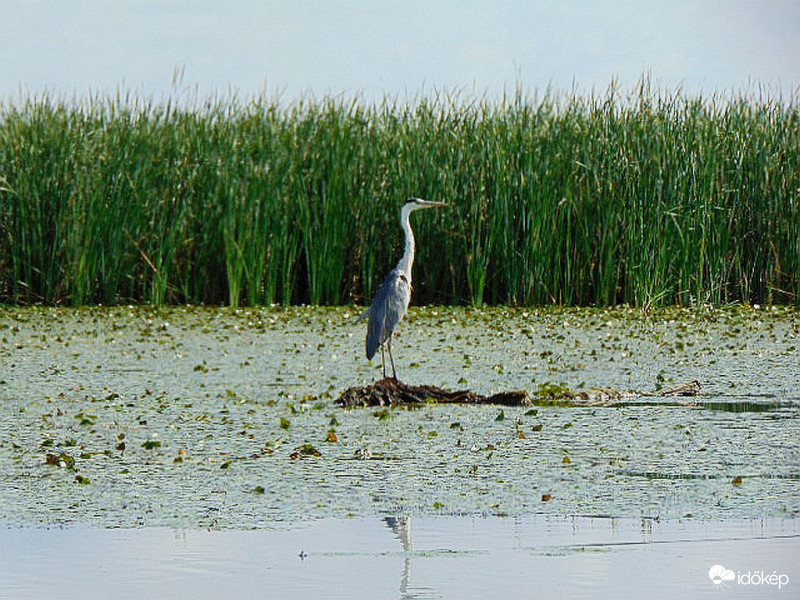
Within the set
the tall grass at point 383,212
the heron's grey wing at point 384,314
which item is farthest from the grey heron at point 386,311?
the tall grass at point 383,212

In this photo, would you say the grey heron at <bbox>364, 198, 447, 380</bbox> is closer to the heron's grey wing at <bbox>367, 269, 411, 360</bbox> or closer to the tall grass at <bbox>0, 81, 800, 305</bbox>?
the heron's grey wing at <bbox>367, 269, 411, 360</bbox>

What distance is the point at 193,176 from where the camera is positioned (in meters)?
14.6

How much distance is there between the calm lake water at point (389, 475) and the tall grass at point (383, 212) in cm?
336

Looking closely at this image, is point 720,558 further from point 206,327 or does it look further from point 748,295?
point 748,295

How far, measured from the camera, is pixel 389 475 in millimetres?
5570

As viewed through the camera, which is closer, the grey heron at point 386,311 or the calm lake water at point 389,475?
the calm lake water at point 389,475

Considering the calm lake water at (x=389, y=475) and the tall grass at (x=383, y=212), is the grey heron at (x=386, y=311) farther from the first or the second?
the tall grass at (x=383, y=212)

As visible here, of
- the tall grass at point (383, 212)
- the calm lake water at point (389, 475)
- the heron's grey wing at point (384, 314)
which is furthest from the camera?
the tall grass at point (383, 212)

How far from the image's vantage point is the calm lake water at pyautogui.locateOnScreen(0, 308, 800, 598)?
155 inches

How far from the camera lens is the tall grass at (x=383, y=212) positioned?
1422cm

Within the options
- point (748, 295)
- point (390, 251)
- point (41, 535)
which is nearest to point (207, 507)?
point (41, 535)

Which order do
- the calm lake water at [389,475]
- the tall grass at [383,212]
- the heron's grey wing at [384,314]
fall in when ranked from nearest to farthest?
the calm lake water at [389,475] < the heron's grey wing at [384,314] < the tall grass at [383,212]

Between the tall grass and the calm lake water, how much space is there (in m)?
3.36

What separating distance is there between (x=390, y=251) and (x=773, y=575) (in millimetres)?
10839
